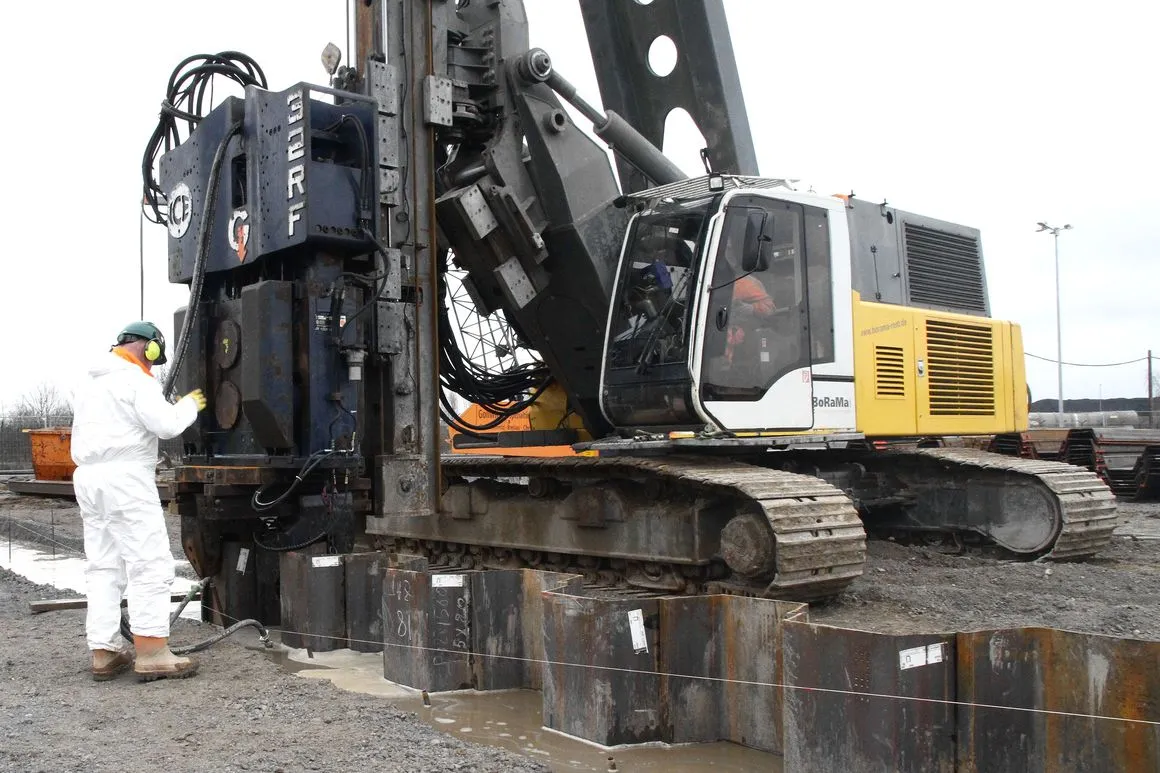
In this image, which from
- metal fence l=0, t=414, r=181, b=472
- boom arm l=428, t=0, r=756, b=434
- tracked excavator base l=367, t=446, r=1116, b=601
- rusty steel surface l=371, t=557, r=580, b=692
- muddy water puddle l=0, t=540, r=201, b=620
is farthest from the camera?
metal fence l=0, t=414, r=181, b=472

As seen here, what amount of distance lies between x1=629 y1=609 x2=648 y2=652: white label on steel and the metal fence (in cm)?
3225

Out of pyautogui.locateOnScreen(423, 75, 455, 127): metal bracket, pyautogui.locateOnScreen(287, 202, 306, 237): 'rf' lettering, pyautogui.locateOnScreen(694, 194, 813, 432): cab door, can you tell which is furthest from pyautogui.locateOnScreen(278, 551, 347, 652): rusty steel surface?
pyautogui.locateOnScreen(423, 75, 455, 127): metal bracket

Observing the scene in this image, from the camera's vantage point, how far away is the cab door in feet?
24.3

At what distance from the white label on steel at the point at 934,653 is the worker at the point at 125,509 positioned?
3997 millimetres

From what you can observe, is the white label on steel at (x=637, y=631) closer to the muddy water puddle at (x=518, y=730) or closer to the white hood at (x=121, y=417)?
the muddy water puddle at (x=518, y=730)

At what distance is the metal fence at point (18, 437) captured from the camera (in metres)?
35.3

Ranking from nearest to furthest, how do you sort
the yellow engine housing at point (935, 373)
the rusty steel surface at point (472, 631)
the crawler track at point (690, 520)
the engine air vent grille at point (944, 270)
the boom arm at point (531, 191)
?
the crawler track at point (690, 520), the rusty steel surface at point (472, 631), the boom arm at point (531, 191), the yellow engine housing at point (935, 373), the engine air vent grille at point (944, 270)

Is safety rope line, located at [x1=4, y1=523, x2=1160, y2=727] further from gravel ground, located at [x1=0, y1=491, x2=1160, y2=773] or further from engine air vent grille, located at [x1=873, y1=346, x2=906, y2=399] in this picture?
engine air vent grille, located at [x1=873, y1=346, x2=906, y2=399]

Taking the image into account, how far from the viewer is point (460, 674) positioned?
278 inches

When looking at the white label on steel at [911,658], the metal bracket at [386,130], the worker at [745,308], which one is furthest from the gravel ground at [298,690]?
the metal bracket at [386,130]

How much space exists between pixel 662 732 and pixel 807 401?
2852 mm

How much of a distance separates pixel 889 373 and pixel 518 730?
13.5ft

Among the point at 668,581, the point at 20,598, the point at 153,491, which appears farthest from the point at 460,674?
the point at 20,598

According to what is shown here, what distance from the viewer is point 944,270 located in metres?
9.72
